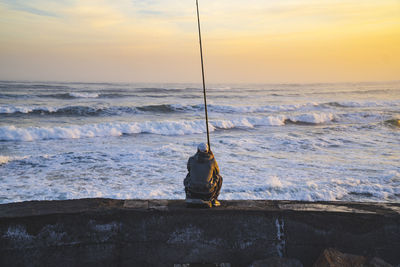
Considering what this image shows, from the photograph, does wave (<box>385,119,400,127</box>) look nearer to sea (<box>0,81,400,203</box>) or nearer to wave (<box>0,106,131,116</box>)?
sea (<box>0,81,400,203</box>)

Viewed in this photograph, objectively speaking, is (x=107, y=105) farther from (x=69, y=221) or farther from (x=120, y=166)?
(x=69, y=221)

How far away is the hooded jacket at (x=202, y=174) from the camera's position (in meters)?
3.55

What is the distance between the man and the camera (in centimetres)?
355

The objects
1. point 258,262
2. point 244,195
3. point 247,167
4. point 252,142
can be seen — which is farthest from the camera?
point 252,142

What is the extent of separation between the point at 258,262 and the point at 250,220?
0.40 metres

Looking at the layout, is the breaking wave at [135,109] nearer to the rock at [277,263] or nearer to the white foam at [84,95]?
the white foam at [84,95]

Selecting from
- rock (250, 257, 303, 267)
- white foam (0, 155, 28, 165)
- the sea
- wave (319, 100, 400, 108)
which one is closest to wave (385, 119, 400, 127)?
the sea

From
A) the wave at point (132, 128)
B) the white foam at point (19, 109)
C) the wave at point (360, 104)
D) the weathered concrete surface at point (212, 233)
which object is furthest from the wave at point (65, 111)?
the weathered concrete surface at point (212, 233)

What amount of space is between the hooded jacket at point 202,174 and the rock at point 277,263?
36.7 inches

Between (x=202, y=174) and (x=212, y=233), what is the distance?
69cm

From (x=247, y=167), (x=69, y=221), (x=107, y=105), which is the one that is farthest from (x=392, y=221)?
(x=107, y=105)

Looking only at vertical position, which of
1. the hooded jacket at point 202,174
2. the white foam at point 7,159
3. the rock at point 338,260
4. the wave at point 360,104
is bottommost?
the wave at point 360,104

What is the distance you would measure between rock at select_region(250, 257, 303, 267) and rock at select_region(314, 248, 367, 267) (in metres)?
0.19

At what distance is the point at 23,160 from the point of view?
10008 mm
